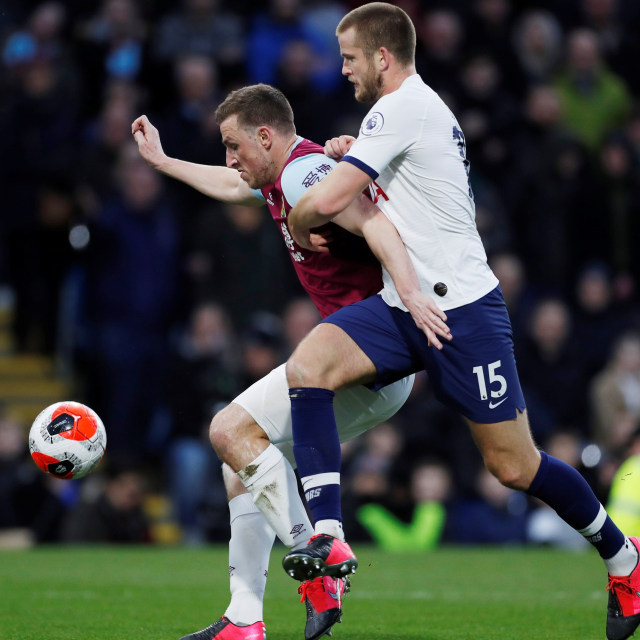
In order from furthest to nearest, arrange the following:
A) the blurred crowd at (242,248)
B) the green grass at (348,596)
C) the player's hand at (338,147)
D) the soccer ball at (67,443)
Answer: the blurred crowd at (242,248)
the green grass at (348,596)
the soccer ball at (67,443)
the player's hand at (338,147)

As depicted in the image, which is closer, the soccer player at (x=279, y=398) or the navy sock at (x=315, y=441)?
the navy sock at (x=315, y=441)

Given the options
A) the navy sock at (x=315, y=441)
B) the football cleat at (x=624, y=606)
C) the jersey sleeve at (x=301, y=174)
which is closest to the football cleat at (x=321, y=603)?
the navy sock at (x=315, y=441)

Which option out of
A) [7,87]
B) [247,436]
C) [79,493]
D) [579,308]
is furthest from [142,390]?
[247,436]

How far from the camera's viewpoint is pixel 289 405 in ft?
19.0

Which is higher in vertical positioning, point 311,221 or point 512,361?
point 311,221

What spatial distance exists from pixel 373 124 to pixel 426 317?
824mm

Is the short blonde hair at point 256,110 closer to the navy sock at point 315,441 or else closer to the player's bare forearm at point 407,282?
the player's bare forearm at point 407,282

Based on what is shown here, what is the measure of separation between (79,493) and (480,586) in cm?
511

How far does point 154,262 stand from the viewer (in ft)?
42.6

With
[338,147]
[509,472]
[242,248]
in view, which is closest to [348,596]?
[509,472]

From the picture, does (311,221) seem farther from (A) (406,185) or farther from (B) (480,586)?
(B) (480,586)

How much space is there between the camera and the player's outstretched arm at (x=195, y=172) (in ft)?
21.4

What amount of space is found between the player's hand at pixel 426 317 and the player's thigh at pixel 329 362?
27cm

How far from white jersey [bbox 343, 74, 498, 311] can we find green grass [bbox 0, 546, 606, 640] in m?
1.76
